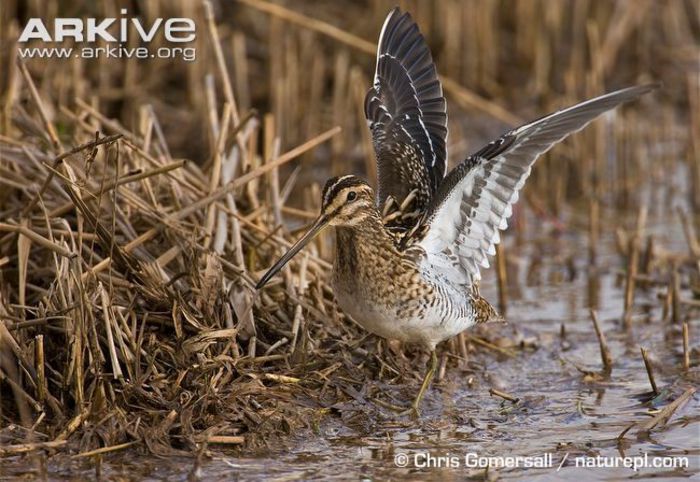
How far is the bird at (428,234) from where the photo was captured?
16.4 ft

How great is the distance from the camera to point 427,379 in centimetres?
530

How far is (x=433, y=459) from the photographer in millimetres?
4703

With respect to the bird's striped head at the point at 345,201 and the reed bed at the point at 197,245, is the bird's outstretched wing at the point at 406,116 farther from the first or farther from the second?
the bird's striped head at the point at 345,201

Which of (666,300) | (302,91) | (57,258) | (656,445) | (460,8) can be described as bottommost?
(656,445)

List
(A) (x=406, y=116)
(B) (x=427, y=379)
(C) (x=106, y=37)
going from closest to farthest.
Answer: (B) (x=427, y=379)
(A) (x=406, y=116)
(C) (x=106, y=37)

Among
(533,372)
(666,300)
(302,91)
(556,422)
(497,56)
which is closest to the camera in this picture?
(556,422)

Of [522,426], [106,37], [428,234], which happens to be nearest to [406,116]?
[428,234]

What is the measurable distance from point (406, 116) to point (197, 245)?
134cm

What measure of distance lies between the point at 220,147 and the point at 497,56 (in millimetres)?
5050

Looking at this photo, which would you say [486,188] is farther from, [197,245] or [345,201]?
[197,245]

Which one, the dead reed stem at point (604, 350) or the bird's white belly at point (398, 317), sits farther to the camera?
the dead reed stem at point (604, 350)

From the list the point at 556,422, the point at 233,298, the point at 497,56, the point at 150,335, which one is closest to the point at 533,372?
the point at 556,422

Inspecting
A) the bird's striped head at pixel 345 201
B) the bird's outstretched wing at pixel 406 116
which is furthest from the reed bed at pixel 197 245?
the bird's striped head at pixel 345 201

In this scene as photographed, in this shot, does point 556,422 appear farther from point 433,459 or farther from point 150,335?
point 150,335
